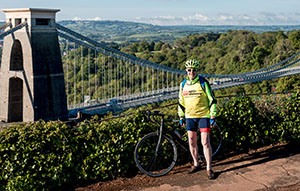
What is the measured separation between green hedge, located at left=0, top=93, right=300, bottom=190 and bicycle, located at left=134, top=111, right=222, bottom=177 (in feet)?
0.34

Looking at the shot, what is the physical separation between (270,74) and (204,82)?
37.8m

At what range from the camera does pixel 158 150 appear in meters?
4.47

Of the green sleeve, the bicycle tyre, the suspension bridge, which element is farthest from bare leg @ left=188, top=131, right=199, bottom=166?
the suspension bridge

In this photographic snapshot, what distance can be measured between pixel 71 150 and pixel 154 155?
3.08 ft

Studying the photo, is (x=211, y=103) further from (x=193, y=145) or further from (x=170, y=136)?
(x=170, y=136)

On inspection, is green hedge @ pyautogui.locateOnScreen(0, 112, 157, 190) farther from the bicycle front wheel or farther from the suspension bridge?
the suspension bridge

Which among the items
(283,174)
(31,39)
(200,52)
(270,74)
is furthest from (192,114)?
(200,52)

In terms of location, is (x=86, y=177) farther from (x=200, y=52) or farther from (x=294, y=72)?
(x=200, y=52)

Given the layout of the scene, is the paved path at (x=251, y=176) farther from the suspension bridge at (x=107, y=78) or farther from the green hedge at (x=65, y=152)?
the suspension bridge at (x=107, y=78)

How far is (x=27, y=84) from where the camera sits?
2088cm

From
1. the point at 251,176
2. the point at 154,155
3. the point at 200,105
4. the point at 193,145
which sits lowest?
the point at 251,176

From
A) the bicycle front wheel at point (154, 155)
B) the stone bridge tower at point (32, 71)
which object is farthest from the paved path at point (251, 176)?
the stone bridge tower at point (32, 71)

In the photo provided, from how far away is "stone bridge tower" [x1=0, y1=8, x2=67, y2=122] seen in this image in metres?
20.7

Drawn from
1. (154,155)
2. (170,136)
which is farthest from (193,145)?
(154,155)
